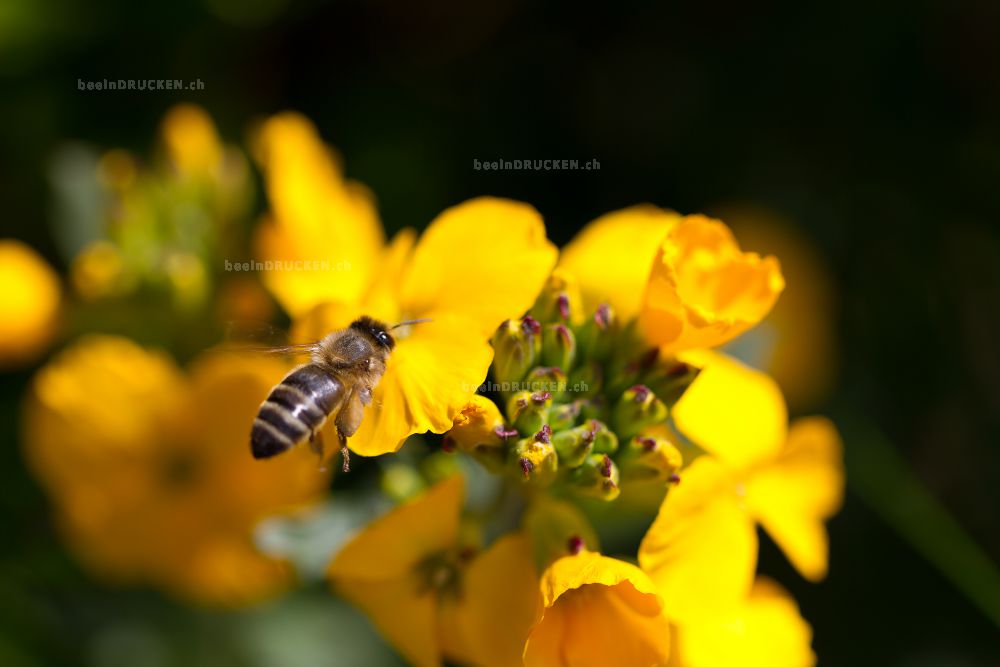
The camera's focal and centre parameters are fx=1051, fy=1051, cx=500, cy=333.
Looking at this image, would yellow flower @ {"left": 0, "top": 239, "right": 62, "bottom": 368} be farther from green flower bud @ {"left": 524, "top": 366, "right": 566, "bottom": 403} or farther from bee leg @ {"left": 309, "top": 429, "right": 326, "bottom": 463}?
green flower bud @ {"left": 524, "top": 366, "right": 566, "bottom": 403}

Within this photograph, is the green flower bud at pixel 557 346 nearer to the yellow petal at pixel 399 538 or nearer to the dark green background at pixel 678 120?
the yellow petal at pixel 399 538

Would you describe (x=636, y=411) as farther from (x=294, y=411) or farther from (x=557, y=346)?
(x=294, y=411)

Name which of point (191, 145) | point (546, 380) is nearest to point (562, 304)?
point (546, 380)

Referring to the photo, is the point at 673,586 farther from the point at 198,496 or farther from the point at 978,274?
the point at 978,274

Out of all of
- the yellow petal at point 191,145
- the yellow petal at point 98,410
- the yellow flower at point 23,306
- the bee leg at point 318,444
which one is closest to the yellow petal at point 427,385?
the bee leg at point 318,444

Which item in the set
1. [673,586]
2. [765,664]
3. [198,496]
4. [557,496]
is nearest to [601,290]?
[557,496]
